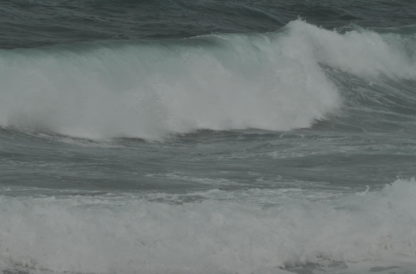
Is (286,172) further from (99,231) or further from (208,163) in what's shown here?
(99,231)

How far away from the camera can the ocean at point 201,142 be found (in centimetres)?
881

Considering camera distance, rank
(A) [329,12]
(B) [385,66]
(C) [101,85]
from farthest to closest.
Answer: (A) [329,12] → (B) [385,66] → (C) [101,85]

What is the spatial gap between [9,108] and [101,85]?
6.23ft

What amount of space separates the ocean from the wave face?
3 cm

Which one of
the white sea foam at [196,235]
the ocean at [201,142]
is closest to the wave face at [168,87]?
the ocean at [201,142]

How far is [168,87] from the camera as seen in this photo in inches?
632

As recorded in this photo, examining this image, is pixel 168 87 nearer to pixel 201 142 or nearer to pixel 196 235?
pixel 201 142

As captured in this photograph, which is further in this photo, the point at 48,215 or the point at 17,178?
the point at 17,178

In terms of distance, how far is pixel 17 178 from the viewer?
1083 centimetres

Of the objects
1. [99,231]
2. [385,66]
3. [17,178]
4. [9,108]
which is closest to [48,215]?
[99,231]

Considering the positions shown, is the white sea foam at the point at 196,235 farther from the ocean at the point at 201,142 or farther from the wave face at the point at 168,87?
the wave face at the point at 168,87

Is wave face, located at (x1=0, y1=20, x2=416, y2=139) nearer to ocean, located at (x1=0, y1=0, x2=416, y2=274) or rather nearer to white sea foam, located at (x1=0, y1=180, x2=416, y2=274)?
ocean, located at (x1=0, y1=0, x2=416, y2=274)

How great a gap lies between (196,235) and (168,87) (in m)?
7.27

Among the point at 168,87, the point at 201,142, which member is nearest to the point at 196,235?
the point at 201,142
